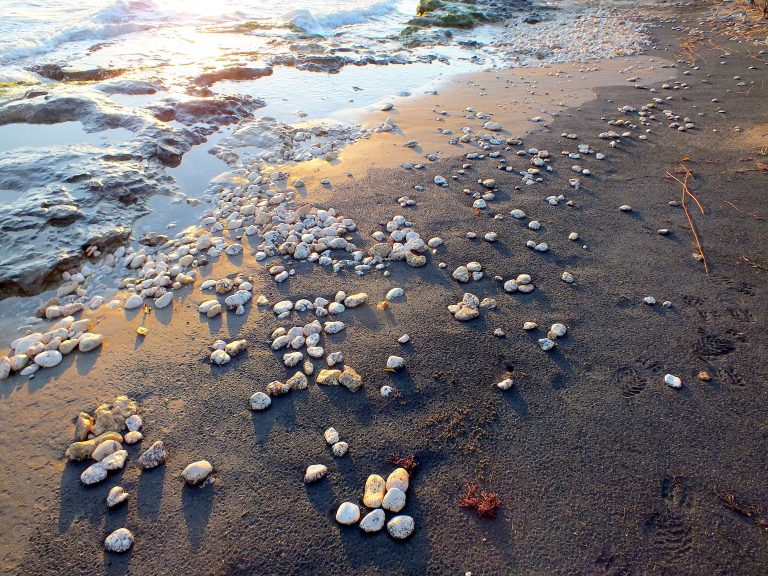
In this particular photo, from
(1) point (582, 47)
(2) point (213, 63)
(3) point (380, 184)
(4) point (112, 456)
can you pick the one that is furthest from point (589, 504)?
(1) point (582, 47)

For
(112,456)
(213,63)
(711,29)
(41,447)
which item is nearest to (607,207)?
(112,456)

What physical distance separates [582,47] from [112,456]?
12.8 metres

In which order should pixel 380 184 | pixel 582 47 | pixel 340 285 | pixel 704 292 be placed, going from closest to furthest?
pixel 704 292
pixel 340 285
pixel 380 184
pixel 582 47

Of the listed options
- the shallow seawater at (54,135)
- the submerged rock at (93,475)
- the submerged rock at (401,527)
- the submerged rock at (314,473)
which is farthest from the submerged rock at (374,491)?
the shallow seawater at (54,135)

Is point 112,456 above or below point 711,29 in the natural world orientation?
below

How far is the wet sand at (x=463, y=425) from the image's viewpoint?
224 cm

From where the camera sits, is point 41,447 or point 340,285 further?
point 340,285

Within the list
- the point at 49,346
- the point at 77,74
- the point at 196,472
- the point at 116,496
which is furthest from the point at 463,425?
the point at 77,74

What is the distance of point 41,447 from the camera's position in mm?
2773

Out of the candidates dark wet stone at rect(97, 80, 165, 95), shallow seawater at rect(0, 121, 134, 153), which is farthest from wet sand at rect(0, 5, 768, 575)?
dark wet stone at rect(97, 80, 165, 95)

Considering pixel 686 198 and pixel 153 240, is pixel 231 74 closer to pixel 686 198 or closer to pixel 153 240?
pixel 153 240

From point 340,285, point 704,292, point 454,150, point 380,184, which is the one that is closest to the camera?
point 704,292

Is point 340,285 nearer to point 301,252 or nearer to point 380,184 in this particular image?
point 301,252

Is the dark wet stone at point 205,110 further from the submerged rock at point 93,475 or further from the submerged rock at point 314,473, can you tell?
the submerged rock at point 314,473
